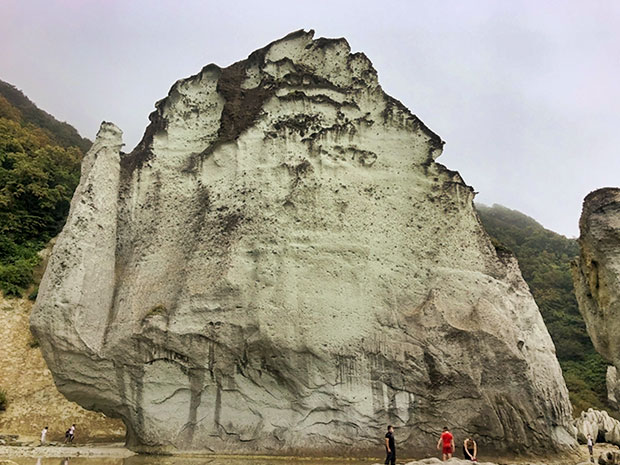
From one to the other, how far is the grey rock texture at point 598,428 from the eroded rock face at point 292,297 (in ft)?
19.4

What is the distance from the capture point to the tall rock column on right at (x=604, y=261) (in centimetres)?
893

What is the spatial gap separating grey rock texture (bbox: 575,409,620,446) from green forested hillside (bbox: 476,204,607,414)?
693 centimetres

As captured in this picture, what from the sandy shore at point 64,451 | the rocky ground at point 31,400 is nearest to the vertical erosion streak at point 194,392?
the sandy shore at point 64,451

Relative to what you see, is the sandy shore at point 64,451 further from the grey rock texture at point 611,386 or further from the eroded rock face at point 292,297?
the grey rock texture at point 611,386

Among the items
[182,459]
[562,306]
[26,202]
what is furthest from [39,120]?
[562,306]

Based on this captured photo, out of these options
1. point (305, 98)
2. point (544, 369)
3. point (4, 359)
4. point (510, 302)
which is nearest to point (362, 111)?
Answer: point (305, 98)

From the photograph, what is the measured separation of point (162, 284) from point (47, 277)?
8.79ft

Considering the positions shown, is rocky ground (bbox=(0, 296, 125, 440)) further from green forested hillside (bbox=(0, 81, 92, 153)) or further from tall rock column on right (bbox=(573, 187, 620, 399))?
green forested hillside (bbox=(0, 81, 92, 153))

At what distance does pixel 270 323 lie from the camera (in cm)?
1069

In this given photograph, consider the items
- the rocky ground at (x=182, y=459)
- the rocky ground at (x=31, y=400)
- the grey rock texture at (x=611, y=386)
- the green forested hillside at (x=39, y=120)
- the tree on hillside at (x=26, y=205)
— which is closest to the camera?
Result: the rocky ground at (x=182, y=459)

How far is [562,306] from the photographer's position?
1358 inches

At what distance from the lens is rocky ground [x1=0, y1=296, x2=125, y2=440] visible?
619 inches

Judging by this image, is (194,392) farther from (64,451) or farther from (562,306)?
(562,306)

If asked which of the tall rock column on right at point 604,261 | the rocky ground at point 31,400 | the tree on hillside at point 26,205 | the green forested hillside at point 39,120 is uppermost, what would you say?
the green forested hillside at point 39,120
